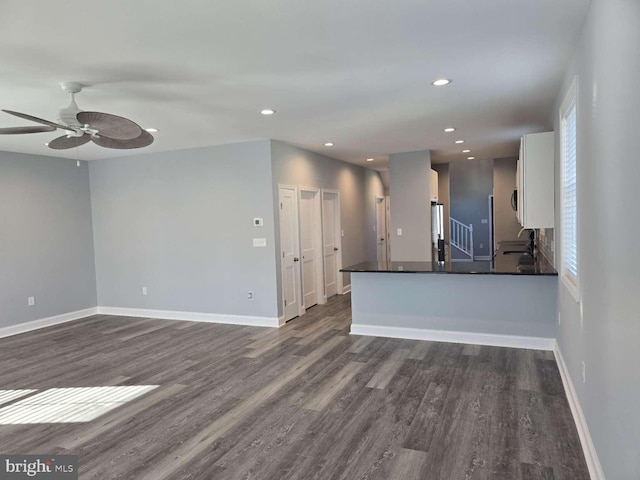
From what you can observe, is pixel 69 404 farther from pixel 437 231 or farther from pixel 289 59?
pixel 437 231

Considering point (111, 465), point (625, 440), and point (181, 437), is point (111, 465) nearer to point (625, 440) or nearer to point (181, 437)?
point (181, 437)

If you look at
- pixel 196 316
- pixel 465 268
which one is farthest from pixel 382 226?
pixel 465 268

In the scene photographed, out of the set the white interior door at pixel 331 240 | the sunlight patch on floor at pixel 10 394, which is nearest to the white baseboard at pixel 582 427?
the white interior door at pixel 331 240

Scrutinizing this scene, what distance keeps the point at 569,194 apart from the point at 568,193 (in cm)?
4

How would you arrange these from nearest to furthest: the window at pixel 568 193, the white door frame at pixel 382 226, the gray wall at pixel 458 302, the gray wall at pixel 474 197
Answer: the window at pixel 568 193, the gray wall at pixel 458 302, the white door frame at pixel 382 226, the gray wall at pixel 474 197

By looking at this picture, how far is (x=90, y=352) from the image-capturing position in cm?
494

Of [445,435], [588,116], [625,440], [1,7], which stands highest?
[1,7]

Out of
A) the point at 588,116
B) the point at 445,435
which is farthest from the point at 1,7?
the point at 445,435

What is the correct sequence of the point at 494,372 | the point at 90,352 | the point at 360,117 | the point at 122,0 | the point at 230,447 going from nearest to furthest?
1. the point at 122,0
2. the point at 230,447
3. the point at 494,372
4. the point at 360,117
5. the point at 90,352

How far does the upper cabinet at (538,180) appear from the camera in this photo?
4.09 m

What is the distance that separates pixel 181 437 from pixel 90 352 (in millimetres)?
2731

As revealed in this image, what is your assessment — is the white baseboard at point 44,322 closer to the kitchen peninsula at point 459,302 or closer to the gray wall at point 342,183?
the gray wall at point 342,183

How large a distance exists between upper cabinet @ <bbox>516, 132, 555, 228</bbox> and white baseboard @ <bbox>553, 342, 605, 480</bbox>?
4.44ft

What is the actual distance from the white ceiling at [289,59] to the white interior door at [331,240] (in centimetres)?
264
